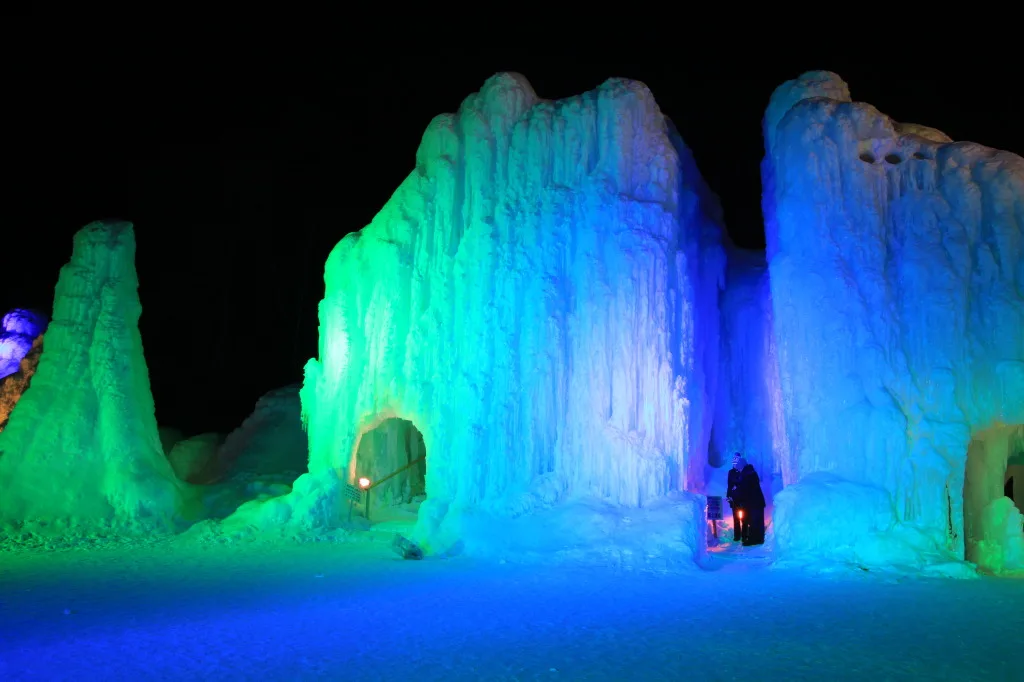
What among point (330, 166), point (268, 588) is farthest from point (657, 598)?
point (330, 166)

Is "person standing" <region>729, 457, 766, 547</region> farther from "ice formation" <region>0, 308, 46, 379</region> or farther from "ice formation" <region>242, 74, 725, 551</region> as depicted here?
"ice formation" <region>0, 308, 46, 379</region>

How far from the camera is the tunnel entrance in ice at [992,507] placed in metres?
12.4

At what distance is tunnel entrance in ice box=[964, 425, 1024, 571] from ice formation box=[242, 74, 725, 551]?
180 inches

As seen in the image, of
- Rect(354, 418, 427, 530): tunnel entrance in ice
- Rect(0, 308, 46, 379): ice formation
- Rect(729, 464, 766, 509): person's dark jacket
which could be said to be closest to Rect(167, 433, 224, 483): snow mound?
Rect(354, 418, 427, 530): tunnel entrance in ice

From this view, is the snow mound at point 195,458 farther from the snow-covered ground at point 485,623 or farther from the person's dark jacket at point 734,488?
the person's dark jacket at point 734,488

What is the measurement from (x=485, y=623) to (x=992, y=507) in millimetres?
9077

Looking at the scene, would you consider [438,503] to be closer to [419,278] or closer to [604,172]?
[419,278]

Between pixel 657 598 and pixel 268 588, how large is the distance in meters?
5.22

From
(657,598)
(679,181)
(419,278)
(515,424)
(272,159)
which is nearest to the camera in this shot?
(657,598)

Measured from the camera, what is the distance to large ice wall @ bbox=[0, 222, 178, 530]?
1694 cm

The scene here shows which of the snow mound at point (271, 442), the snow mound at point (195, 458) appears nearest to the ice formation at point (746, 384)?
the snow mound at point (271, 442)

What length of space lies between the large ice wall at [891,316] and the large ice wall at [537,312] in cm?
219

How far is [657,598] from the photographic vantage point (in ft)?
33.3

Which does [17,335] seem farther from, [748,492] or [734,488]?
[748,492]
